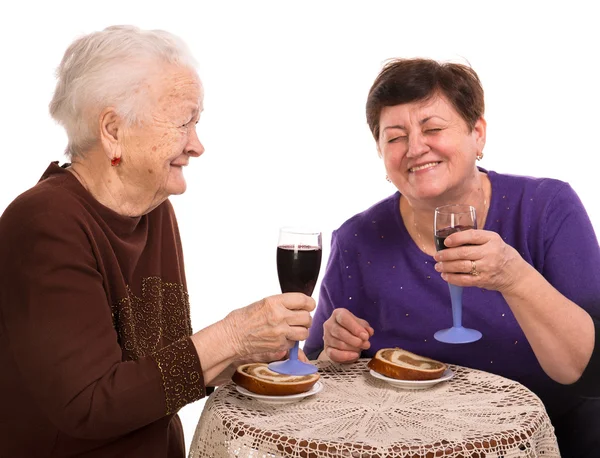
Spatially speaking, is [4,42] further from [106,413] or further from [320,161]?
[106,413]

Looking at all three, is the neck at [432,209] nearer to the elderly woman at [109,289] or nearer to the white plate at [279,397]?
the elderly woman at [109,289]

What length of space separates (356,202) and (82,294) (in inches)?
127

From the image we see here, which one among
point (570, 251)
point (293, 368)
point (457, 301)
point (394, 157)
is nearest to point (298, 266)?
point (293, 368)

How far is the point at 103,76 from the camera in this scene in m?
2.18

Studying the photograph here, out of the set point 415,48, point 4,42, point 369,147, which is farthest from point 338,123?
point 4,42

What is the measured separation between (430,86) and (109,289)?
1.25m

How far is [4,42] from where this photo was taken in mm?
4641

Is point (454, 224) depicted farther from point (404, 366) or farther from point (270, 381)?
point (270, 381)

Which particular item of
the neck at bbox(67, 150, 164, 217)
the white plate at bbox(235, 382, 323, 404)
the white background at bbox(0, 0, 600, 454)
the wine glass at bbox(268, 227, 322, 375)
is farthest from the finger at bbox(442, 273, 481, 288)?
the white background at bbox(0, 0, 600, 454)

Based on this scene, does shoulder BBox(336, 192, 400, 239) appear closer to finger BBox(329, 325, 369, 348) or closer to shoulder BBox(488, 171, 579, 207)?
shoulder BBox(488, 171, 579, 207)

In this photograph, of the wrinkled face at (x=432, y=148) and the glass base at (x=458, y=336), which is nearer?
the glass base at (x=458, y=336)

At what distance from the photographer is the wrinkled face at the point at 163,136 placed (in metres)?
2.23

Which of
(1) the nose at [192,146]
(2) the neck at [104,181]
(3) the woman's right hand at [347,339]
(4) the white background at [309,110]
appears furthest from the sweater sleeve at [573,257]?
(4) the white background at [309,110]

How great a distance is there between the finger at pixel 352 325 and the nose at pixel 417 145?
577 millimetres
